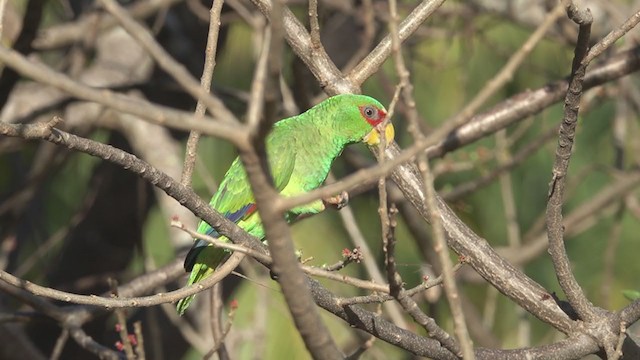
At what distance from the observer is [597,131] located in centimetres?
654

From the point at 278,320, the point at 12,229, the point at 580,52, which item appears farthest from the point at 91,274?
the point at 580,52

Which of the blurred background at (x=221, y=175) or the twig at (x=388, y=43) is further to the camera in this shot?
the blurred background at (x=221, y=175)

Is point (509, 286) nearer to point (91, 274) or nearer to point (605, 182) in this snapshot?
point (91, 274)

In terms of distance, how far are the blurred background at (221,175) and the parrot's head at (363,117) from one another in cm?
40

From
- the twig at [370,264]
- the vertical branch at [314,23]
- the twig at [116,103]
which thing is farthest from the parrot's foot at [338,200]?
the twig at [116,103]

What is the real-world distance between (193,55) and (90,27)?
0.75m

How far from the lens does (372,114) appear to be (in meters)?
3.14

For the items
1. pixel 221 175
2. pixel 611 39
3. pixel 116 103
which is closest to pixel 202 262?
pixel 611 39

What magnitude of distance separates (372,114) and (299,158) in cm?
34

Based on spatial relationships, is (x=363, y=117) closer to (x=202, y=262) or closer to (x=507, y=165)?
(x=202, y=262)

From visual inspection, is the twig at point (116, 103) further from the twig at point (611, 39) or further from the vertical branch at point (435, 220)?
the twig at point (611, 39)

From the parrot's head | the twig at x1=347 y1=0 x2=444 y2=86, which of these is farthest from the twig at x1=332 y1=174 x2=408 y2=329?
the twig at x1=347 y1=0 x2=444 y2=86

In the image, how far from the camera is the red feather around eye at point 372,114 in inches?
123

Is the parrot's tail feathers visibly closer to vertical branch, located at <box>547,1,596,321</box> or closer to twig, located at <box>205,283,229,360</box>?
twig, located at <box>205,283,229,360</box>
